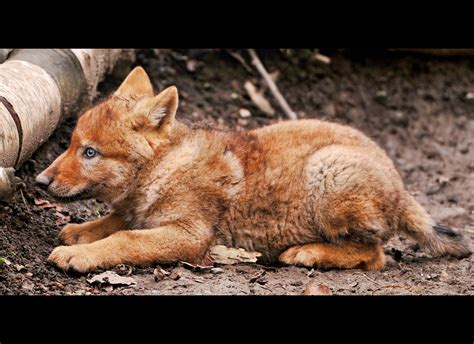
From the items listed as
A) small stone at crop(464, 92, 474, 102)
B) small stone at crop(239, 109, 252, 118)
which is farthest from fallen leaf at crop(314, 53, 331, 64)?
small stone at crop(464, 92, 474, 102)

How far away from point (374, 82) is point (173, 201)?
634cm

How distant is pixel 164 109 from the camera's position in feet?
21.4

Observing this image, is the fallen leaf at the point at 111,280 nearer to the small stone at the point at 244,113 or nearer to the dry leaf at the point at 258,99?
the small stone at the point at 244,113

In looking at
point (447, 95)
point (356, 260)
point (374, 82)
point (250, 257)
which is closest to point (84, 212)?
point (250, 257)

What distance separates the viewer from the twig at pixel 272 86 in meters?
11.0

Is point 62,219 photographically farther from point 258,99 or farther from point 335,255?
point 258,99

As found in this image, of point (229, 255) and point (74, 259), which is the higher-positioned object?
point (229, 255)

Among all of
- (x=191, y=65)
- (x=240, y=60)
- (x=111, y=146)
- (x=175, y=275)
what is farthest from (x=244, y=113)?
(x=175, y=275)

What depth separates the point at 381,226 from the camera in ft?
21.6

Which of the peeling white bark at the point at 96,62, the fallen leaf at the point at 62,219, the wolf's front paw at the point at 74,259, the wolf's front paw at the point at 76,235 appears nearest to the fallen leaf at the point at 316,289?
the wolf's front paw at the point at 74,259

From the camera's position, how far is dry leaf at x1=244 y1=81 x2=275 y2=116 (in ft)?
36.5

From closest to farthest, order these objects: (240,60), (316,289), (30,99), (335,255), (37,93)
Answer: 1. (316,289)
2. (335,255)
3. (30,99)
4. (37,93)
5. (240,60)

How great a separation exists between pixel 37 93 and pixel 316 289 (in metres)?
3.31

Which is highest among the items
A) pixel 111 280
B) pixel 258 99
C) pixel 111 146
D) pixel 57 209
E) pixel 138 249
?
pixel 258 99
